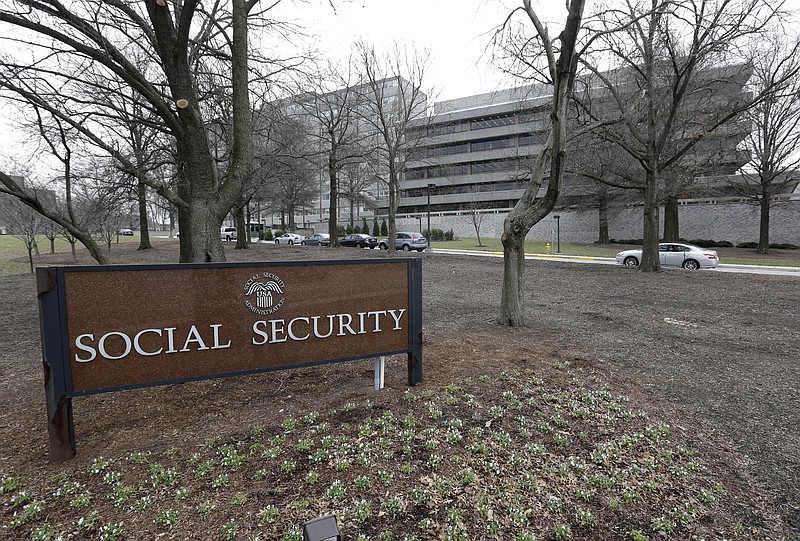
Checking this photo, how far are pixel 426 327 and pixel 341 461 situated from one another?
486 centimetres

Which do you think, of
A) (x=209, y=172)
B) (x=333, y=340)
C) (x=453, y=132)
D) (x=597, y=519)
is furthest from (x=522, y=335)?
(x=453, y=132)

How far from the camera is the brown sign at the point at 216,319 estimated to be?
3.20 metres

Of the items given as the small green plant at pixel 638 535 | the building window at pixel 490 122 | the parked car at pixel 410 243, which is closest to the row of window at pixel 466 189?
the building window at pixel 490 122

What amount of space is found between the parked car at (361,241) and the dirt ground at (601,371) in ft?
75.5

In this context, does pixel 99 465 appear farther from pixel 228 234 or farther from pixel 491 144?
pixel 491 144

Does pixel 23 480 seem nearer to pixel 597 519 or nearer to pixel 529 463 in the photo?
pixel 529 463

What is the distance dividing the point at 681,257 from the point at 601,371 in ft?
63.2

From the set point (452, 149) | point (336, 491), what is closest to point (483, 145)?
point (452, 149)

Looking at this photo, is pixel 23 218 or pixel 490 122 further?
pixel 490 122

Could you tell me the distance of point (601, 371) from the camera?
17.9 feet

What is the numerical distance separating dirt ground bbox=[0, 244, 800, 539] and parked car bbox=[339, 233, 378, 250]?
23.0 metres

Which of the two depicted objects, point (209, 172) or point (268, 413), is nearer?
point (268, 413)

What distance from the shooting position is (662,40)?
1387 cm

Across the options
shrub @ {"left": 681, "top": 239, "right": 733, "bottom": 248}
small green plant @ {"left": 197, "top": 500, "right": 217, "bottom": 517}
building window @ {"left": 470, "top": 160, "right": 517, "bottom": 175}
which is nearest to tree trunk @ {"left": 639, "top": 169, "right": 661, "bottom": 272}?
small green plant @ {"left": 197, "top": 500, "right": 217, "bottom": 517}
